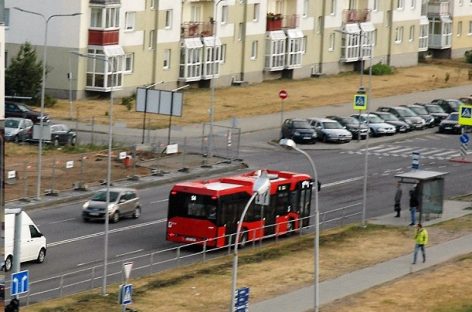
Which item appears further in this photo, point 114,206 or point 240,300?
point 114,206

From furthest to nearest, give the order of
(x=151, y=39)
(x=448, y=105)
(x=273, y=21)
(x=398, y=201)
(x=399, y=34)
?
(x=399, y=34), (x=273, y=21), (x=448, y=105), (x=151, y=39), (x=398, y=201)

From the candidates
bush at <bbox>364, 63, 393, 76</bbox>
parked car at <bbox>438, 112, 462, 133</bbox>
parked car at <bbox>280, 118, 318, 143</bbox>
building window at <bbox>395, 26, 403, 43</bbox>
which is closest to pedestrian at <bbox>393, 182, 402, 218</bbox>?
parked car at <bbox>280, 118, 318, 143</bbox>

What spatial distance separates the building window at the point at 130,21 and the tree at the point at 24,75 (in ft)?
27.3

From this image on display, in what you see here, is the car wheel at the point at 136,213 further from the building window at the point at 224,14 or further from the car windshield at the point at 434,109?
the building window at the point at 224,14

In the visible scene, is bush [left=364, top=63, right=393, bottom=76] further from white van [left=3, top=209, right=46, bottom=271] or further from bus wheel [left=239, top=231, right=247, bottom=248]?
white van [left=3, top=209, right=46, bottom=271]

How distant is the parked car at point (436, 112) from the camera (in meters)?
88.1

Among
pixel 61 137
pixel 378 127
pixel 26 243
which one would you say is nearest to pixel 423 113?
pixel 378 127

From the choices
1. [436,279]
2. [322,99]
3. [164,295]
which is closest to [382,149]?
[322,99]

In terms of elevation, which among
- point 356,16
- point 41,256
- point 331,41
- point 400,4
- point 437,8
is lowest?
point 41,256

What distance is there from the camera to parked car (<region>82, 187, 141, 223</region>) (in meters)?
53.0

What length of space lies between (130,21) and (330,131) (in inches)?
640

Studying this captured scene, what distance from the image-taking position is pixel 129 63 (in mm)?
88000

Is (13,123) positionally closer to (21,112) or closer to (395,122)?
(21,112)

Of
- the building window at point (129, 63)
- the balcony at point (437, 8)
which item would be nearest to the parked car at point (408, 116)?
the building window at point (129, 63)
